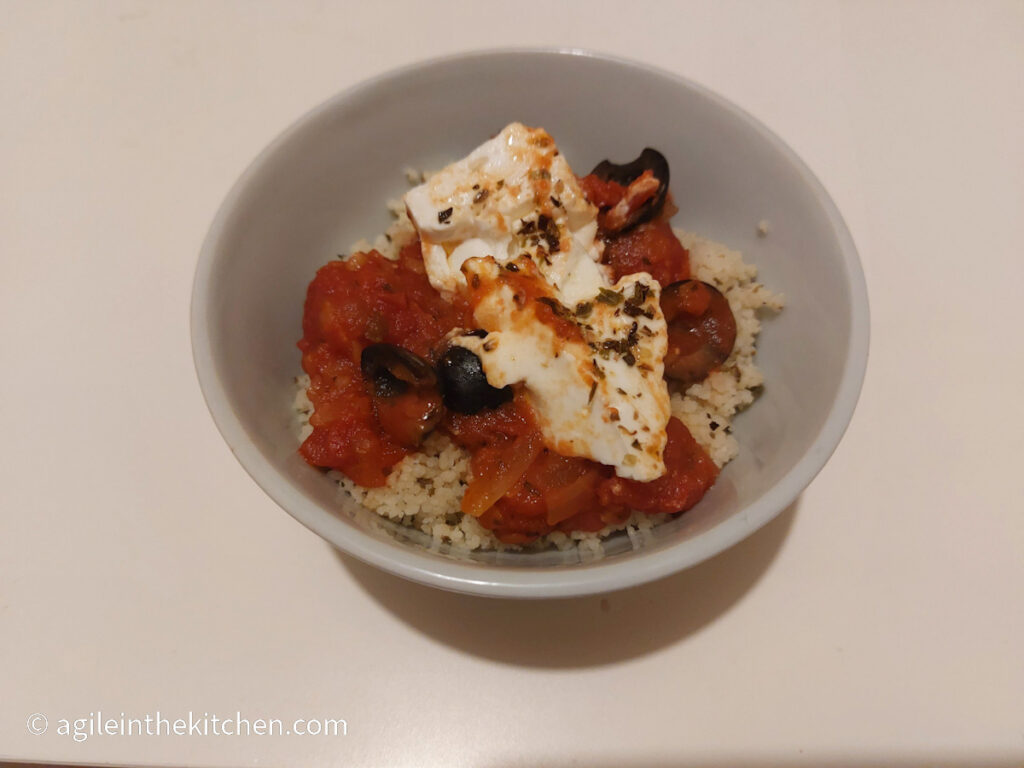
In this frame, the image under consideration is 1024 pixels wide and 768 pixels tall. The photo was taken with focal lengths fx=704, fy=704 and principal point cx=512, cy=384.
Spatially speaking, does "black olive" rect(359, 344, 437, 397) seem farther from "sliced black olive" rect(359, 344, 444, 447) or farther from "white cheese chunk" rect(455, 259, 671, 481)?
"white cheese chunk" rect(455, 259, 671, 481)

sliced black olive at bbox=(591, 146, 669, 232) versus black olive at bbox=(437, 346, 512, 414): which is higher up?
sliced black olive at bbox=(591, 146, 669, 232)

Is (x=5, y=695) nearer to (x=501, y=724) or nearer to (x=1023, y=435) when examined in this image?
(x=501, y=724)

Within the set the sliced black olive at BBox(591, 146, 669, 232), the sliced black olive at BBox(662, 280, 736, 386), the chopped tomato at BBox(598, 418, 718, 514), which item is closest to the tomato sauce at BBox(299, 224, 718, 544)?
the chopped tomato at BBox(598, 418, 718, 514)

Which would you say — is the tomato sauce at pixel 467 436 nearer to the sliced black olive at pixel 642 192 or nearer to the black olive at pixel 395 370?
the black olive at pixel 395 370

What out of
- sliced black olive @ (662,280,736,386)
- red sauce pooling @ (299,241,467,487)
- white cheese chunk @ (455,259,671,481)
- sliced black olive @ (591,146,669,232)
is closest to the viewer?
white cheese chunk @ (455,259,671,481)

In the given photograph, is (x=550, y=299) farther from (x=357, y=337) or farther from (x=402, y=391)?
(x=357, y=337)

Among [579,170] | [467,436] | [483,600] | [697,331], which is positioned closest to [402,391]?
[467,436]

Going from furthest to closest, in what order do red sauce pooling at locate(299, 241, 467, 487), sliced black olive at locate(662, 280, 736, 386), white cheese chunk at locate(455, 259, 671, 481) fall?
sliced black olive at locate(662, 280, 736, 386) → red sauce pooling at locate(299, 241, 467, 487) → white cheese chunk at locate(455, 259, 671, 481)
